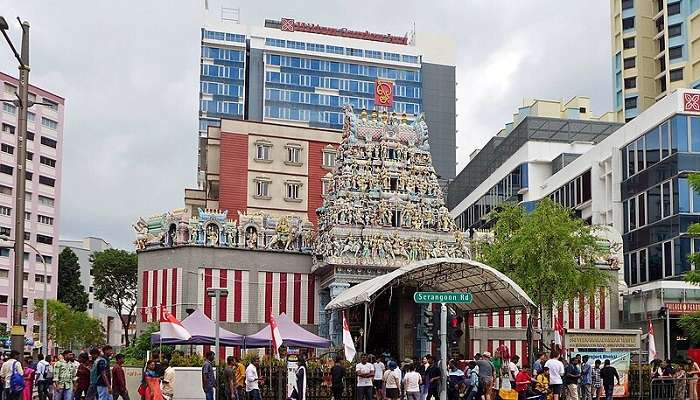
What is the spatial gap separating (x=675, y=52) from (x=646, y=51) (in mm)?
5871

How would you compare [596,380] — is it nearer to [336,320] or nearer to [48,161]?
Answer: [336,320]

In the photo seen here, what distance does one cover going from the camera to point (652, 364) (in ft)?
106

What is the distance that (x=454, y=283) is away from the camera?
134 feet

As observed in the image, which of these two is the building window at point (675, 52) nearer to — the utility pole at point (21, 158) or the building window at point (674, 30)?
the building window at point (674, 30)

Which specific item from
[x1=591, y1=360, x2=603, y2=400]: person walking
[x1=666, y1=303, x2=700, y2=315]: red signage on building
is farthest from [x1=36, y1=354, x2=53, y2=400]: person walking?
[x1=666, y1=303, x2=700, y2=315]: red signage on building

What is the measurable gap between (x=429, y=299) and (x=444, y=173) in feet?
300

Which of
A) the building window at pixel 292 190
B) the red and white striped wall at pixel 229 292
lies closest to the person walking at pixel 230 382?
the red and white striped wall at pixel 229 292

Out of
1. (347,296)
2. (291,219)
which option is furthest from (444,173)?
(347,296)

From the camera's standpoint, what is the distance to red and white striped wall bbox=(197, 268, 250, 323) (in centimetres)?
4481

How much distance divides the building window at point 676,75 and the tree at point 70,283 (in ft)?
190

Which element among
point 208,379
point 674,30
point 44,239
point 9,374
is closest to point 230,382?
point 208,379

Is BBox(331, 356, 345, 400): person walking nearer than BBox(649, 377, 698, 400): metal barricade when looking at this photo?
Yes

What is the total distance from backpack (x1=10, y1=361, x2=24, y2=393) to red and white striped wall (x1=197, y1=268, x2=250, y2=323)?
2137 centimetres

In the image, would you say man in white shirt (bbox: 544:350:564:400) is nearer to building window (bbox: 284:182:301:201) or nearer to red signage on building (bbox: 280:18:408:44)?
building window (bbox: 284:182:301:201)
